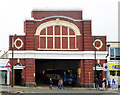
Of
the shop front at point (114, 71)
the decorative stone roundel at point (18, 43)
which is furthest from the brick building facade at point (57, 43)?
the shop front at point (114, 71)

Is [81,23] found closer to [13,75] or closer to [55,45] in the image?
[55,45]

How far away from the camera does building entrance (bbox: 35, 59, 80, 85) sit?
54.0m

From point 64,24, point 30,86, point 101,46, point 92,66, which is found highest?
point 64,24

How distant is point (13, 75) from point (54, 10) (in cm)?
1219

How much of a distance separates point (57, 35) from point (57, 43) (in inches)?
50.1

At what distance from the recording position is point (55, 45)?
158 ft

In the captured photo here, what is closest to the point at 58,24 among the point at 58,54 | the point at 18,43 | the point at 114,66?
the point at 58,54

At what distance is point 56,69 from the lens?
55688 millimetres

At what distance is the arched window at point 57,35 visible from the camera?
157 ft

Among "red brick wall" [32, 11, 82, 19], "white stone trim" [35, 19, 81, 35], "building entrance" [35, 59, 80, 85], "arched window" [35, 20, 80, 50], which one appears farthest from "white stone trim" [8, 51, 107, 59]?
"red brick wall" [32, 11, 82, 19]

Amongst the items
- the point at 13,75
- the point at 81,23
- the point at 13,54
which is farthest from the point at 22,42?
the point at 81,23

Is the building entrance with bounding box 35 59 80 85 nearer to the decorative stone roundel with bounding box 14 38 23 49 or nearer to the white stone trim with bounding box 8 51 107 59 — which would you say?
the white stone trim with bounding box 8 51 107 59

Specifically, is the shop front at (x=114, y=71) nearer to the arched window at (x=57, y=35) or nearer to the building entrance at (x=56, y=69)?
the building entrance at (x=56, y=69)

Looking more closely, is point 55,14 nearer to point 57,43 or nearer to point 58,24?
point 58,24
